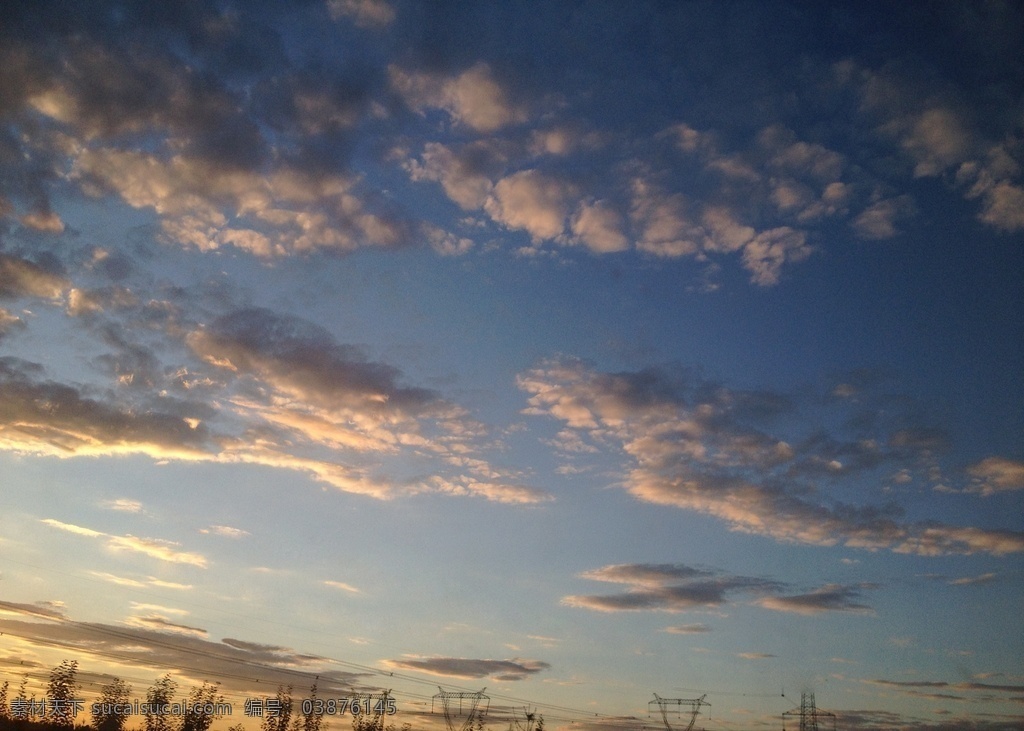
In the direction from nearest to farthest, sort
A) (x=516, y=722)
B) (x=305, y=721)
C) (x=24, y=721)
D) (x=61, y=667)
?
(x=24, y=721) → (x=61, y=667) → (x=305, y=721) → (x=516, y=722)

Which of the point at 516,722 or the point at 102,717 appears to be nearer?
the point at 102,717

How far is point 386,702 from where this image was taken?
15975 cm

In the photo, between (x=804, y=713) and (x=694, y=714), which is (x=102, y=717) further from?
(x=804, y=713)

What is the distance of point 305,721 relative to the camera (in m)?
158

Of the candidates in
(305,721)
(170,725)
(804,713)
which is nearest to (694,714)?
(804,713)

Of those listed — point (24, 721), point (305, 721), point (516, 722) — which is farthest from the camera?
point (516, 722)

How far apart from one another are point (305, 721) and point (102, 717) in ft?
112

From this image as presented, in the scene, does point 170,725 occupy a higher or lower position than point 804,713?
lower

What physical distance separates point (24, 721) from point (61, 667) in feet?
58.8

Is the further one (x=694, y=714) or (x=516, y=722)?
(x=516, y=722)

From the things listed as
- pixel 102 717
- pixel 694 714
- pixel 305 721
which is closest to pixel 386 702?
pixel 305 721

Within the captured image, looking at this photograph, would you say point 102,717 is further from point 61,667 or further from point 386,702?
point 386,702

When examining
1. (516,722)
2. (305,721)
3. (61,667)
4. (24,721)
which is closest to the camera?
(24,721)

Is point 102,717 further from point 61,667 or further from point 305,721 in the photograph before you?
point 305,721
